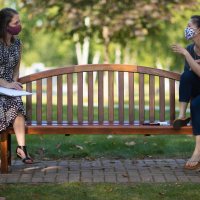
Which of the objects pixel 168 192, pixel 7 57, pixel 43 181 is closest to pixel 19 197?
pixel 43 181

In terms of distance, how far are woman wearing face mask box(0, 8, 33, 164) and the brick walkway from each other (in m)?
0.24

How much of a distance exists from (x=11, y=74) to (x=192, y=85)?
5.89 feet

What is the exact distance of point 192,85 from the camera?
6184mm

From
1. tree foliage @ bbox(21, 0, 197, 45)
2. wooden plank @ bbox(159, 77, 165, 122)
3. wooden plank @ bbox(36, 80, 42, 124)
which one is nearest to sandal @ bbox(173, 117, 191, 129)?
wooden plank @ bbox(159, 77, 165, 122)

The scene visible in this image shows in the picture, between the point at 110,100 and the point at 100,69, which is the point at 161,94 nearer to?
the point at 110,100

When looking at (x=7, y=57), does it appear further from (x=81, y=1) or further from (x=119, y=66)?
(x=81, y=1)

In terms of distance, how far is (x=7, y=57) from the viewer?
6.21 meters

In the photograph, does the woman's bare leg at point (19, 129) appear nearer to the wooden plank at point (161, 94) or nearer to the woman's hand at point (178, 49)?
the wooden plank at point (161, 94)

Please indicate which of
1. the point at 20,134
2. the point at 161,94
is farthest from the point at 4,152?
the point at 161,94

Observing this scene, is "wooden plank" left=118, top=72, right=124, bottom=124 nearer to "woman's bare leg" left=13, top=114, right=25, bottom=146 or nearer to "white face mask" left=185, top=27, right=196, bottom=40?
"white face mask" left=185, top=27, right=196, bottom=40

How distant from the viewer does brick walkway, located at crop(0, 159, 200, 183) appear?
5742 millimetres

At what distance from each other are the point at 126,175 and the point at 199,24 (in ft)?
5.41

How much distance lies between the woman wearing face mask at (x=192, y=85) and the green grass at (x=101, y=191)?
2.56 ft

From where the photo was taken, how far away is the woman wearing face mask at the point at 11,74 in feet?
19.6
